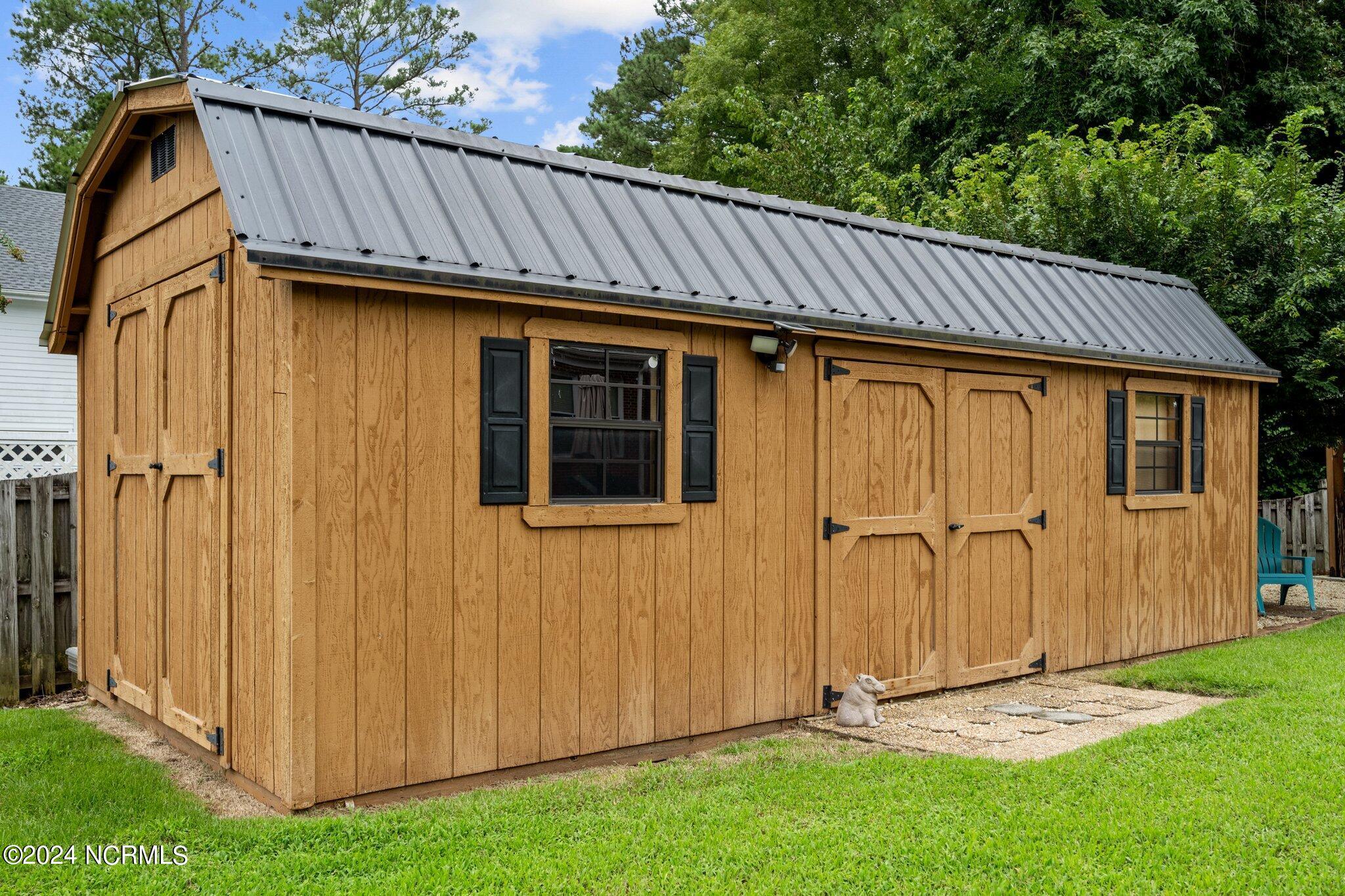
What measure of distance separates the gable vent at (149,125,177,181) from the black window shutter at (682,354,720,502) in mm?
2943

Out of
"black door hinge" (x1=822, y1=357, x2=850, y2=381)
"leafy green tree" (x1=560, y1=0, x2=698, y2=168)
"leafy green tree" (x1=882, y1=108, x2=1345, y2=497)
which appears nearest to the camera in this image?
"black door hinge" (x1=822, y1=357, x2=850, y2=381)

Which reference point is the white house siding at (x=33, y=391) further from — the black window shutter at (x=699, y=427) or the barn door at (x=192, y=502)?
the black window shutter at (x=699, y=427)

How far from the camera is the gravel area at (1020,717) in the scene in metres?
5.73

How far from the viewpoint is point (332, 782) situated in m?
4.45

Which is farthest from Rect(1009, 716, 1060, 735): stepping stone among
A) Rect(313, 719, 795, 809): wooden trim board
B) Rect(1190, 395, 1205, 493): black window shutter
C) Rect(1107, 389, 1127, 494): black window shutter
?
Rect(1190, 395, 1205, 493): black window shutter

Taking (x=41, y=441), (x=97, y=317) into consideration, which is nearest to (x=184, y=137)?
(x=97, y=317)

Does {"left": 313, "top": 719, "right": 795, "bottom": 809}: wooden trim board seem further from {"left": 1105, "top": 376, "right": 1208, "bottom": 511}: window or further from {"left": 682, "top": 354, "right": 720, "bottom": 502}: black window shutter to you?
{"left": 1105, "top": 376, "right": 1208, "bottom": 511}: window

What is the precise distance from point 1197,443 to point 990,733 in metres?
4.32

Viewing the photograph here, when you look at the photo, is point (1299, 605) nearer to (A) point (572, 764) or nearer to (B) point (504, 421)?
(A) point (572, 764)

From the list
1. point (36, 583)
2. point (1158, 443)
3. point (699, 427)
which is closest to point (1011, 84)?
point (1158, 443)

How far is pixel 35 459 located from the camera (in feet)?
45.5

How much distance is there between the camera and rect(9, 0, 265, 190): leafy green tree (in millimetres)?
20328

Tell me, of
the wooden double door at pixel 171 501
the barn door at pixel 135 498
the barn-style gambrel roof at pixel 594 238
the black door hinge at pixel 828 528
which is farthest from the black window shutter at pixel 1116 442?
the barn door at pixel 135 498

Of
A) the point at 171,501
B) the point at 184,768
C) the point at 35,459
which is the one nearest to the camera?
the point at 184,768
